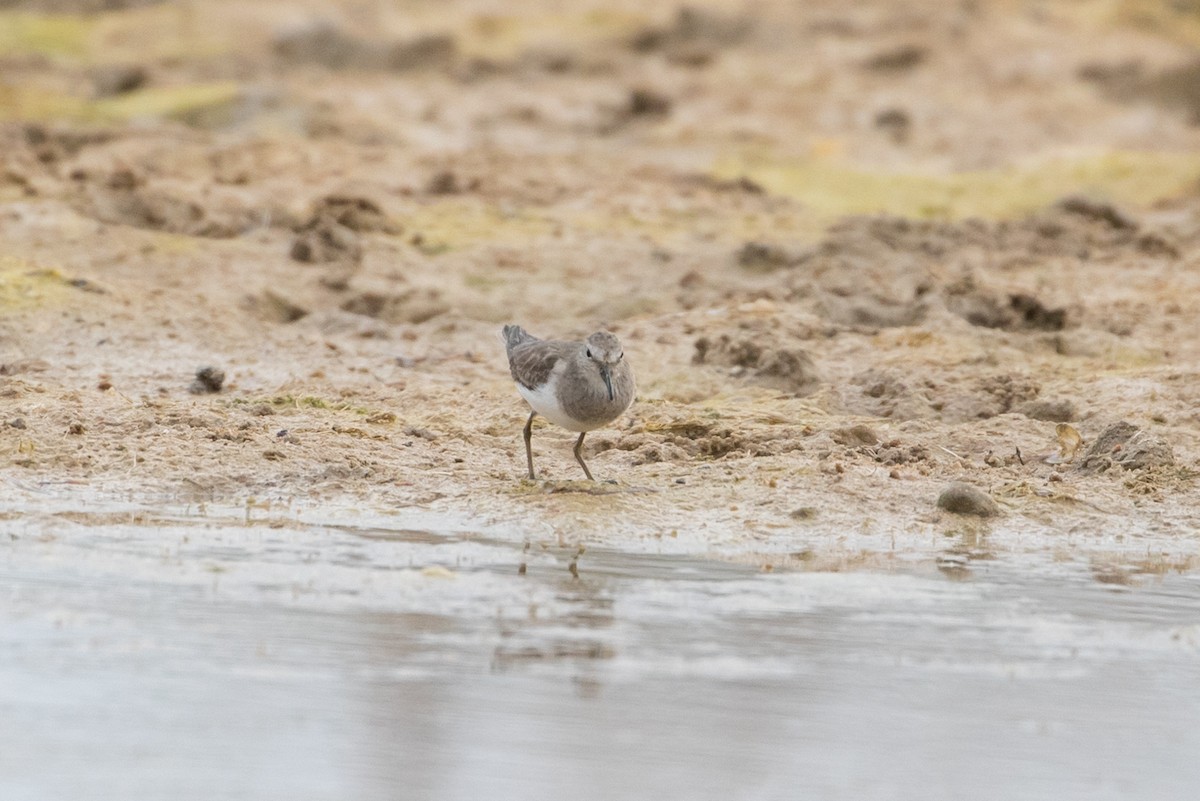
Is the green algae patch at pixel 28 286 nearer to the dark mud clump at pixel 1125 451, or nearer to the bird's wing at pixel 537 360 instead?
the bird's wing at pixel 537 360

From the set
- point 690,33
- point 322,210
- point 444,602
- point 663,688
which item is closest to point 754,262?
point 322,210

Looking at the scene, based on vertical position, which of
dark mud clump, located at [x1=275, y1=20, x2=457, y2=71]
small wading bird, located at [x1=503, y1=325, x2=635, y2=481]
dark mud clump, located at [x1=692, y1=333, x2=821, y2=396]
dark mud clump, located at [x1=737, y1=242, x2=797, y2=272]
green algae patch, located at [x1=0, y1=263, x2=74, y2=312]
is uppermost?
dark mud clump, located at [x1=275, y1=20, x2=457, y2=71]

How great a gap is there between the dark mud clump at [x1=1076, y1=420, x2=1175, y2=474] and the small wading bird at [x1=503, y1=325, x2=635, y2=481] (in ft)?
7.32

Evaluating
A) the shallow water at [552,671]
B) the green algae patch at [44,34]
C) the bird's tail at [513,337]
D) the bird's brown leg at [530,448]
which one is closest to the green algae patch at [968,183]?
the bird's tail at [513,337]

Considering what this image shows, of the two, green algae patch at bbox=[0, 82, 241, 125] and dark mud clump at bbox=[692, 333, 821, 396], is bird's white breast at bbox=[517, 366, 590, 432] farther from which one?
green algae patch at bbox=[0, 82, 241, 125]

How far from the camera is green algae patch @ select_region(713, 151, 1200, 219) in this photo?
1695 cm

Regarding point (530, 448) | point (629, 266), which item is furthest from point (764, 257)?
point (530, 448)

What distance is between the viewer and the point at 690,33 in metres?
24.6

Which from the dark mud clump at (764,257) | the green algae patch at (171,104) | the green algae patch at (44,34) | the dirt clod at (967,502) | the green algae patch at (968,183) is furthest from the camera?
the green algae patch at (44,34)

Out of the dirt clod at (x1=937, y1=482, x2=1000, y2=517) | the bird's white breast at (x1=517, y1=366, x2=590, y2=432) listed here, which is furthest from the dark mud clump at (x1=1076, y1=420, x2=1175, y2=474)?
the bird's white breast at (x1=517, y1=366, x2=590, y2=432)

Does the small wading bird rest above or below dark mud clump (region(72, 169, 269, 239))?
below

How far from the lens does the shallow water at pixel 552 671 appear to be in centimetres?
498

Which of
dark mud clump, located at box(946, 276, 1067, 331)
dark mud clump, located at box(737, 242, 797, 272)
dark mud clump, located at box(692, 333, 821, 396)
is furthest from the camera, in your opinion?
dark mud clump, located at box(737, 242, 797, 272)

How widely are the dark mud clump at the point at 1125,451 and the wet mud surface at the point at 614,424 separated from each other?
33 mm
